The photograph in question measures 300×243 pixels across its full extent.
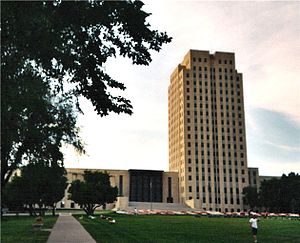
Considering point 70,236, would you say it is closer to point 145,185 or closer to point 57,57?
point 57,57

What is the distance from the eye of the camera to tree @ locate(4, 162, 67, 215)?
16044mm

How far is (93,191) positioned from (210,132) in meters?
89.3

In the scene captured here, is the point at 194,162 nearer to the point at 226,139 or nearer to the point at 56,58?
the point at 226,139

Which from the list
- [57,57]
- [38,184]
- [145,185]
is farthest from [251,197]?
[57,57]

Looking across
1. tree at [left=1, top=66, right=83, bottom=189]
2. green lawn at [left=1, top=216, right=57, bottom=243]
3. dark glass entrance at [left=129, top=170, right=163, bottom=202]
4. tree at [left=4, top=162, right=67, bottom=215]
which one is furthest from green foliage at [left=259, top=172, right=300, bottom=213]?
tree at [left=1, top=66, right=83, bottom=189]

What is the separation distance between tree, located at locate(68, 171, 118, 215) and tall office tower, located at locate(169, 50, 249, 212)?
71.1m

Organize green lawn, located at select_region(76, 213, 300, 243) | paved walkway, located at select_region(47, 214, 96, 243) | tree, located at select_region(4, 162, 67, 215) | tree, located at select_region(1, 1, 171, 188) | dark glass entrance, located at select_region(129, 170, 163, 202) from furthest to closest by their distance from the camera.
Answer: dark glass entrance, located at select_region(129, 170, 163, 202) < green lawn, located at select_region(76, 213, 300, 243) < paved walkway, located at select_region(47, 214, 96, 243) < tree, located at select_region(4, 162, 67, 215) < tree, located at select_region(1, 1, 171, 188)

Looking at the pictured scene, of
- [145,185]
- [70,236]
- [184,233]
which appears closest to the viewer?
[70,236]

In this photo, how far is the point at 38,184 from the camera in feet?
165

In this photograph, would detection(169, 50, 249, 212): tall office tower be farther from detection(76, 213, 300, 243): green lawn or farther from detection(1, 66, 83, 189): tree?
detection(1, 66, 83, 189): tree

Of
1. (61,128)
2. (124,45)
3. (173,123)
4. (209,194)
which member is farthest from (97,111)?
(173,123)

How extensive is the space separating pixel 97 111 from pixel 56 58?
145 inches

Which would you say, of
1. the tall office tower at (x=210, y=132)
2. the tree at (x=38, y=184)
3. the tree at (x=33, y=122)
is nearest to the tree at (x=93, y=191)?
the tree at (x=38, y=184)

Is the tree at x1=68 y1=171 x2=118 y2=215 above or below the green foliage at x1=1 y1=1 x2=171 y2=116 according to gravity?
below
